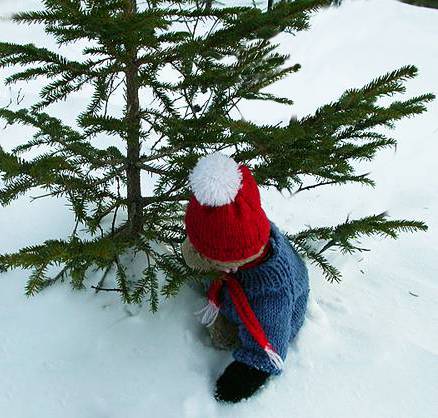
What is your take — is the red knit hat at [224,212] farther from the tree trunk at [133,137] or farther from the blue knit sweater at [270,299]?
the tree trunk at [133,137]

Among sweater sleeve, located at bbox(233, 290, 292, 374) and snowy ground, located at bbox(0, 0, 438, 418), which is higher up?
sweater sleeve, located at bbox(233, 290, 292, 374)

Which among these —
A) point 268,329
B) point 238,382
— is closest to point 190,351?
point 238,382

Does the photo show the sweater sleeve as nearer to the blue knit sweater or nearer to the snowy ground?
the blue knit sweater

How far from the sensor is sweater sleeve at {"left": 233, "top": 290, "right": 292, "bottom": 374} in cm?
162

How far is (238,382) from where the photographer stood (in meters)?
1.66

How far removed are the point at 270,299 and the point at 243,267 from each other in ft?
0.55

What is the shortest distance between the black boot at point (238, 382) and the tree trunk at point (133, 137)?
0.71 meters

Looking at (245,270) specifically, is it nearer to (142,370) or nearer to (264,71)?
(142,370)

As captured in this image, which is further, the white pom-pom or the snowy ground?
the snowy ground

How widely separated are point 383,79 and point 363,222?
65 cm

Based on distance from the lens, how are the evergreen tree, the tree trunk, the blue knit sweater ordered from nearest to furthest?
the evergreen tree, the tree trunk, the blue knit sweater

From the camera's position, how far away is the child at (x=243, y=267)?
1.30m

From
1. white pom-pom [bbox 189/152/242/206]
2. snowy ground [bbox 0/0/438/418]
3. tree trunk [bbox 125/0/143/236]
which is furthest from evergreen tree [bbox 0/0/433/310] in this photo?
snowy ground [bbox 0/0/438/418]

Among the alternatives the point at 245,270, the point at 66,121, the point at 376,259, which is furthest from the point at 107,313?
the point at 66,121
